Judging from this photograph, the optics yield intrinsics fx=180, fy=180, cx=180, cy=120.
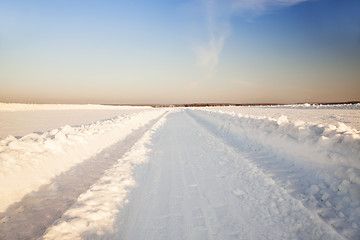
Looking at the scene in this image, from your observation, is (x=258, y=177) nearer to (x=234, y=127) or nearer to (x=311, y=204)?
(x=311, y=204)

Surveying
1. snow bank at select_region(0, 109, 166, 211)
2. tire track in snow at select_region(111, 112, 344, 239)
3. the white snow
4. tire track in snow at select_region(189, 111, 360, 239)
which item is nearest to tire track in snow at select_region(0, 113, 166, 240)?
snow bank at select_region(0, 109, 166, 211)

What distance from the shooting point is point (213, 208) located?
2.76 metres

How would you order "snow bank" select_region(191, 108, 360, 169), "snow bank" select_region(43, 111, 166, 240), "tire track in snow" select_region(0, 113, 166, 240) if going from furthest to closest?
"snow bank" select_region(191, 108, 360, 169)
"tire track in snow" select_region(0, 113, 166, 240)
"snow bank" select_region(43, 111, 166, 240)

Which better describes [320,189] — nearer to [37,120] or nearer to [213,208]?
[213,208]

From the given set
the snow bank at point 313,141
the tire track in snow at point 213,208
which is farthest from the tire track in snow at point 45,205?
the snow bank at point 313,141

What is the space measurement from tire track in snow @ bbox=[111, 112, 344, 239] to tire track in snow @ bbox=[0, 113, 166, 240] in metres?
1.06

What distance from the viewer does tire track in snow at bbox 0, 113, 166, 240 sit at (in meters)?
2.46

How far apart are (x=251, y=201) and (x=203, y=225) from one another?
0.99 m

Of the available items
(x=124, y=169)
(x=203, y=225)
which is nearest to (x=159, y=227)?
(x=203, y=225)

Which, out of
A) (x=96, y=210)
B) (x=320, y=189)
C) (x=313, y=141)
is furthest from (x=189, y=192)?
(x=313, y=141)

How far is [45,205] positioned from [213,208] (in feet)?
9.14

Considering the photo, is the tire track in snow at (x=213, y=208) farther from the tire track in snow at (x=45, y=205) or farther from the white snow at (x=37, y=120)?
the white snow at (x=37, y=120)

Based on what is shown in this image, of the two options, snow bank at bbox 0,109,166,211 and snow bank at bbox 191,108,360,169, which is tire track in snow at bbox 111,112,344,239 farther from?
snow bank at bbox 0,109,166,211

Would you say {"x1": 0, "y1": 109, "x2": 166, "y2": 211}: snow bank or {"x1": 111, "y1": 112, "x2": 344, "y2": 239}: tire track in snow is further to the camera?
{"x1": 0, "y1": 109, "x2": 166, "y2": 211}: snow bank
